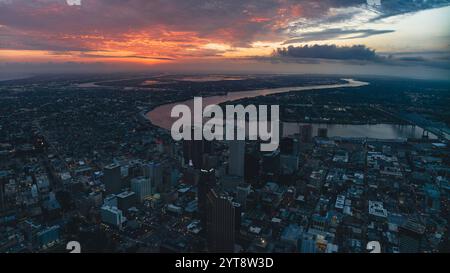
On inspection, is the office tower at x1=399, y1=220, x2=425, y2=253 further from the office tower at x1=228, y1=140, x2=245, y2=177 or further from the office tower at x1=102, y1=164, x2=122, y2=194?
the office tower at x1=102, y1=164, x2=122, y2=194

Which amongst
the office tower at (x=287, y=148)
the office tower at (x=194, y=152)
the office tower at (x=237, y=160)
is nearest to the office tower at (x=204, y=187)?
the office tower at (x=237, y=160)

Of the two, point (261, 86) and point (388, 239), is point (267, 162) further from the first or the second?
point (261, 86)

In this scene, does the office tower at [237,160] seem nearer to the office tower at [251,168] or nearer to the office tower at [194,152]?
the office tower at [251,168]

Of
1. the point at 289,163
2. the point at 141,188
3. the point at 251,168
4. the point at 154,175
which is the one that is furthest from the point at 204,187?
the point at 289,163

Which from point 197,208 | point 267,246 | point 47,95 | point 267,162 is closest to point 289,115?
point 267,162

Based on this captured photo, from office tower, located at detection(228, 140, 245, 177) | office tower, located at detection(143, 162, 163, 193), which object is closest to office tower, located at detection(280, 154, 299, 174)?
office tower, located at detection(228, 140, 245, 177)
